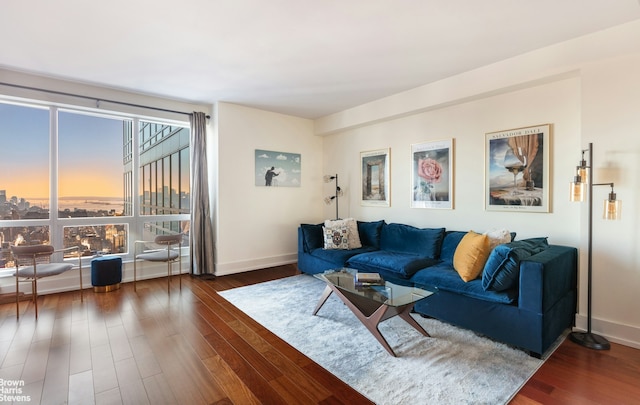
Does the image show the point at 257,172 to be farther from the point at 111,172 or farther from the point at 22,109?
the point at 22,109

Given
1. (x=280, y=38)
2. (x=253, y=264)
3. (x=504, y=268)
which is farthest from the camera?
(x=253, y=264)

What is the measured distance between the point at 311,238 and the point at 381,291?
6.82ft

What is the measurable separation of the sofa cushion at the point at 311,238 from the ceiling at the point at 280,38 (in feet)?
6.85

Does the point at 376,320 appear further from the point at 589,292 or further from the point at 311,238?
the point at 311,238

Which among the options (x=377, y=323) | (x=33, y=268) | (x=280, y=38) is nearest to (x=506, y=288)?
(x=377, y=323)

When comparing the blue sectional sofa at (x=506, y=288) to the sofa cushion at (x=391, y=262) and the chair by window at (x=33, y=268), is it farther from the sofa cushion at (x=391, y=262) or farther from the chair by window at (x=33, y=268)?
the chair by window at (x=33, y=268)

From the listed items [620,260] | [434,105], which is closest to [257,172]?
[434,105]

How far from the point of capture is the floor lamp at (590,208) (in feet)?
7.67

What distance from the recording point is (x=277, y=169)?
17.1 ft

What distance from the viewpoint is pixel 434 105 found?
377 centimetres

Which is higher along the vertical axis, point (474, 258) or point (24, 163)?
point (24, 163)

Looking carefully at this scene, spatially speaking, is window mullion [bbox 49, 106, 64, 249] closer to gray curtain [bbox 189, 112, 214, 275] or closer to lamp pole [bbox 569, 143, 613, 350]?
gray curtain [bbox 189, 112, 214, 275]

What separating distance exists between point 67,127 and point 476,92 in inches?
204

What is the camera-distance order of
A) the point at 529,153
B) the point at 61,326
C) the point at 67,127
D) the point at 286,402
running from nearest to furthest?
1. the point at 286,402
2. the point at 61,326
3. the point at 529,153
4. the point at 67,127
